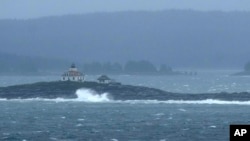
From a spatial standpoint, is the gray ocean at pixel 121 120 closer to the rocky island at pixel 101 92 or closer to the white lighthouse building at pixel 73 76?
the rocky island at pixel 101 92

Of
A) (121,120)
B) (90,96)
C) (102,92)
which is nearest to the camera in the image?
(121,120)

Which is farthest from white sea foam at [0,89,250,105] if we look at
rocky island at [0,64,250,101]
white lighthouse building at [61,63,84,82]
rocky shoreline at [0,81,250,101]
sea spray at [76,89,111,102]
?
white lighthouse building at [61,63,84,82]

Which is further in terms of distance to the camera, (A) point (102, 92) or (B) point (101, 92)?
(B) point (101, 92)

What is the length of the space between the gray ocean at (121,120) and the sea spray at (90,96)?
3.23 meters

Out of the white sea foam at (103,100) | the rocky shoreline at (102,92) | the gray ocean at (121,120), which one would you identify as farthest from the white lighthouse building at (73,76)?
the gray ocean at (121,120)

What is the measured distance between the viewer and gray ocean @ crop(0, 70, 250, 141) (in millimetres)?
75312

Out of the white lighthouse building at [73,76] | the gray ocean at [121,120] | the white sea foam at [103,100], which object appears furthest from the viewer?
the white lighthouse building at [73,76]

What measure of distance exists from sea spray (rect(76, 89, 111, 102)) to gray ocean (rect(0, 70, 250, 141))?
3230 millimetres

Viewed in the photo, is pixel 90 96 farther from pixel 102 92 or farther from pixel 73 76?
pixel 73 76

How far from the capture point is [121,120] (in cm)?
9294

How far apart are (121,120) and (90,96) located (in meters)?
49.7

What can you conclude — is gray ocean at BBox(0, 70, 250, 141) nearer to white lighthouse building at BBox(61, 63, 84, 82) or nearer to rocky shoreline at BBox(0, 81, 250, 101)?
rocky shoreline at BBox(0, 81, 250, 101)

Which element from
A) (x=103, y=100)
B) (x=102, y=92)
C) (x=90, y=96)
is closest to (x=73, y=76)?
(x=102, y=92)

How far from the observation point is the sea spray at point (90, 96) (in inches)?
5485
